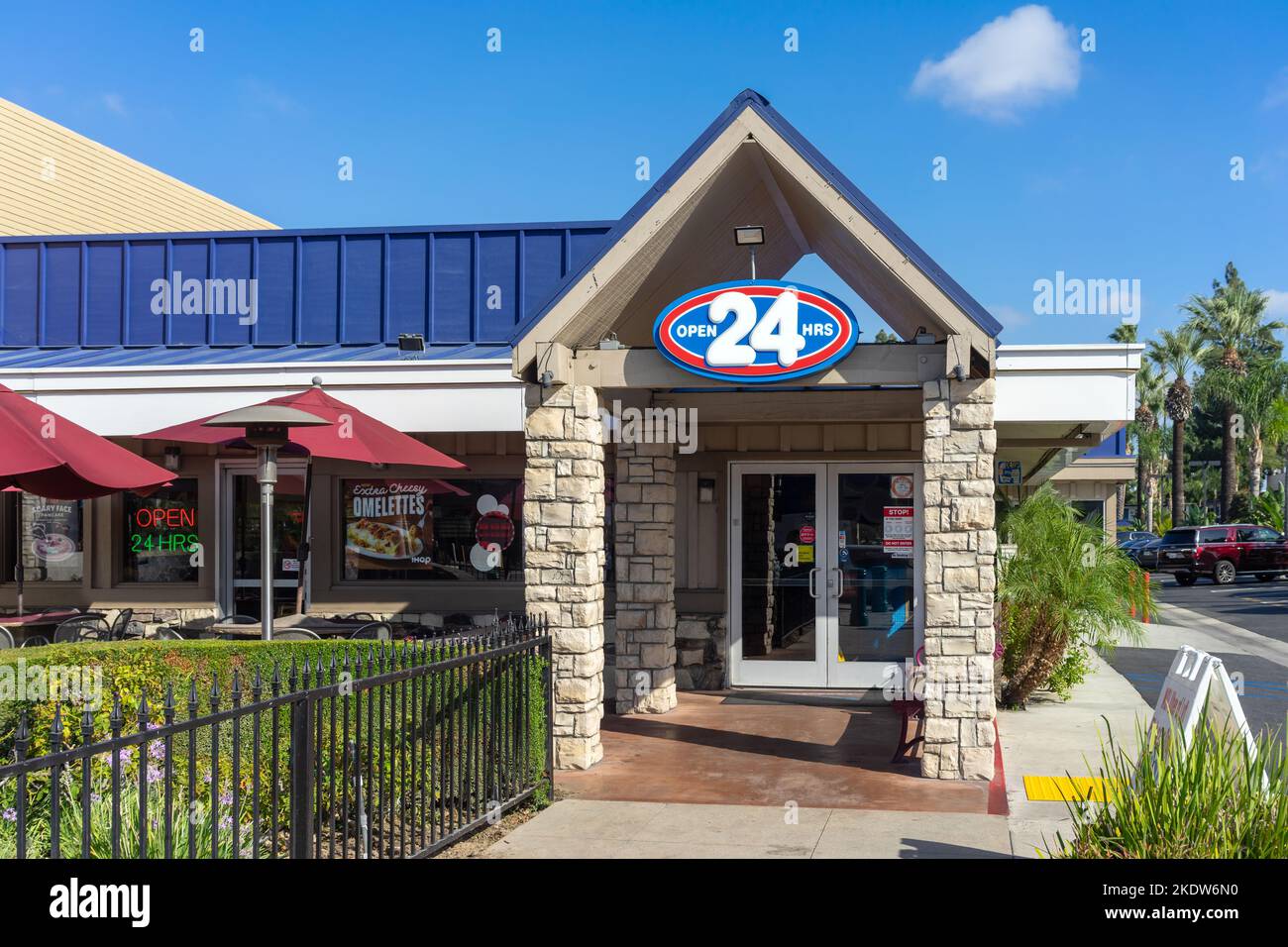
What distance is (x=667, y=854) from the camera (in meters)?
6.94

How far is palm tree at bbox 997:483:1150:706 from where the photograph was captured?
11914mm

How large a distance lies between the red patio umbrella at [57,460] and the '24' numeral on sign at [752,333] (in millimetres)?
4854

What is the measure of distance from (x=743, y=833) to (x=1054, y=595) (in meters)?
5.81

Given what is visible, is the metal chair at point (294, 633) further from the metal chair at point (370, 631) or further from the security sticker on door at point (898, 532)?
the security sticker on door at point (898, 532)

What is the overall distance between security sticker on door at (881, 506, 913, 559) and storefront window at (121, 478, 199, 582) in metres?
7.79

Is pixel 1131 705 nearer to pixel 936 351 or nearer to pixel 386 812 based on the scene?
pixel 936 351

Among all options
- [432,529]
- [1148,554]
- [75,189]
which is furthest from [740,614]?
[1148,554]

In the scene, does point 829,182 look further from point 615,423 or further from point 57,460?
point 57,460

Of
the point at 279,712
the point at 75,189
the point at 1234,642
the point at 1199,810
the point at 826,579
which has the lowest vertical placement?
the point at 1234,642

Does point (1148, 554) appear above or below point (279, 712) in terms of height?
below

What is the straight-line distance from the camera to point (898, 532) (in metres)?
12.9

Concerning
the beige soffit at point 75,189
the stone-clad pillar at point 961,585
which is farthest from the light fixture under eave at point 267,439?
the beige soffit at point 75,189

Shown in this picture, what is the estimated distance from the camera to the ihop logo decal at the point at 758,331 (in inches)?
353

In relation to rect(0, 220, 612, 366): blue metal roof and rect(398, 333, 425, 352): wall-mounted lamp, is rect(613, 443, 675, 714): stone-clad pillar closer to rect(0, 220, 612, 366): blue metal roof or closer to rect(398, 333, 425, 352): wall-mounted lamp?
rect(398, 333, 425, 352): wall-mounted lamp
